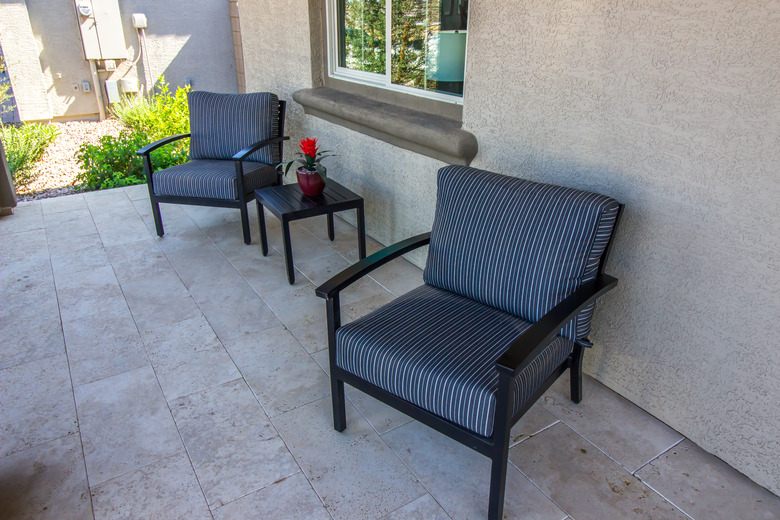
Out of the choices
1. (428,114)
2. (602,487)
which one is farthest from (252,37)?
(602,487)

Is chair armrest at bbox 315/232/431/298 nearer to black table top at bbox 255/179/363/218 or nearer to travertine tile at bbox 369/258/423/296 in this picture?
travertine tile at bbox 369/258/423/296

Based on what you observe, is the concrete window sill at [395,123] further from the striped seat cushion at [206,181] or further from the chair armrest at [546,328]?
the chair armrest at [546,328]

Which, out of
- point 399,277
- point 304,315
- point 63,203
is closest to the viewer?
point 304,315

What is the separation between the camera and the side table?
2889 millimetres

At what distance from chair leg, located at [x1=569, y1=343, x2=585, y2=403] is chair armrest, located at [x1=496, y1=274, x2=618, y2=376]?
0.25m

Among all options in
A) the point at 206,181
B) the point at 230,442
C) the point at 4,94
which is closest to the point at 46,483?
the point at 230,442

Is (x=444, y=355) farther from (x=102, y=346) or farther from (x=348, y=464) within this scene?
(x=102, y=346)

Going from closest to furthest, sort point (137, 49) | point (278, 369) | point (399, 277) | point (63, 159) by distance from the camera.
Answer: point (278, 369)
point (399, 277)
point (63, 159)
point (137, 49)

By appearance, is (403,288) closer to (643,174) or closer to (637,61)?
(643,174)

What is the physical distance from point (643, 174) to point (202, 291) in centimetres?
221

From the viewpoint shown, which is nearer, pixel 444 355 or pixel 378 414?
pixel 444 355

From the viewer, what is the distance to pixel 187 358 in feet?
7.53

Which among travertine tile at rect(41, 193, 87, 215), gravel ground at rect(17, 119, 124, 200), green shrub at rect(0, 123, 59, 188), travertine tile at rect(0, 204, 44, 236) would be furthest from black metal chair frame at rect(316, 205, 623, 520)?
green shrub at rect(0, 123, 59, 188)

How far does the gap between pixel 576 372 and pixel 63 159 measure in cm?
567
